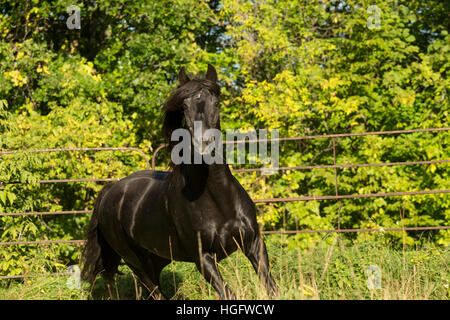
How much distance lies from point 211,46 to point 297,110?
4.74 m

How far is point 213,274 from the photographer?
10.7 ft

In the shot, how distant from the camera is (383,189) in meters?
9.15

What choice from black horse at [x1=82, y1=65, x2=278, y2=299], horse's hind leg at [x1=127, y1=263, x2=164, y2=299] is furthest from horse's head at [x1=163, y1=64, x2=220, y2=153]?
horse's hind leg at [x1=127, y1=263, x2=164, y2=299]

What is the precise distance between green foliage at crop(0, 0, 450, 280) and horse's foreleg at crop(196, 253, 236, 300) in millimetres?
4546

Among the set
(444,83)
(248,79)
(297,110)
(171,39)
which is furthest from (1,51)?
(444,83)

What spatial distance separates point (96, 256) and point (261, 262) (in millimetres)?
2317

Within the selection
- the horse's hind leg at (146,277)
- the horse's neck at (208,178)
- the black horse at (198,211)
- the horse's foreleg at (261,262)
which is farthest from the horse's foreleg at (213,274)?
the horse's hind leg at (146,277)

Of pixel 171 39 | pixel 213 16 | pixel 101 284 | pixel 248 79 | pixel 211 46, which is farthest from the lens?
pixel 211 46

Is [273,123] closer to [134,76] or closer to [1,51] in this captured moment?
[134,76]

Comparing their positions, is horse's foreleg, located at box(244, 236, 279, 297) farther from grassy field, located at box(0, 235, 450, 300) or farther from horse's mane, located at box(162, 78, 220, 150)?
horse's mane, located at box(162, 78, 220, 150)

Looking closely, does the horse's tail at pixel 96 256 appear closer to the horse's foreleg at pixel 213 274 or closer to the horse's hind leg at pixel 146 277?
the horse's hind leg at pixel 146 277

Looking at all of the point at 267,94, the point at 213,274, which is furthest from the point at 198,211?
the point at 267,94

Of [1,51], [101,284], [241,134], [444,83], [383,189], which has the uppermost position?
[1,51]

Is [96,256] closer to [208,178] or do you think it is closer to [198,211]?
[198,211]
